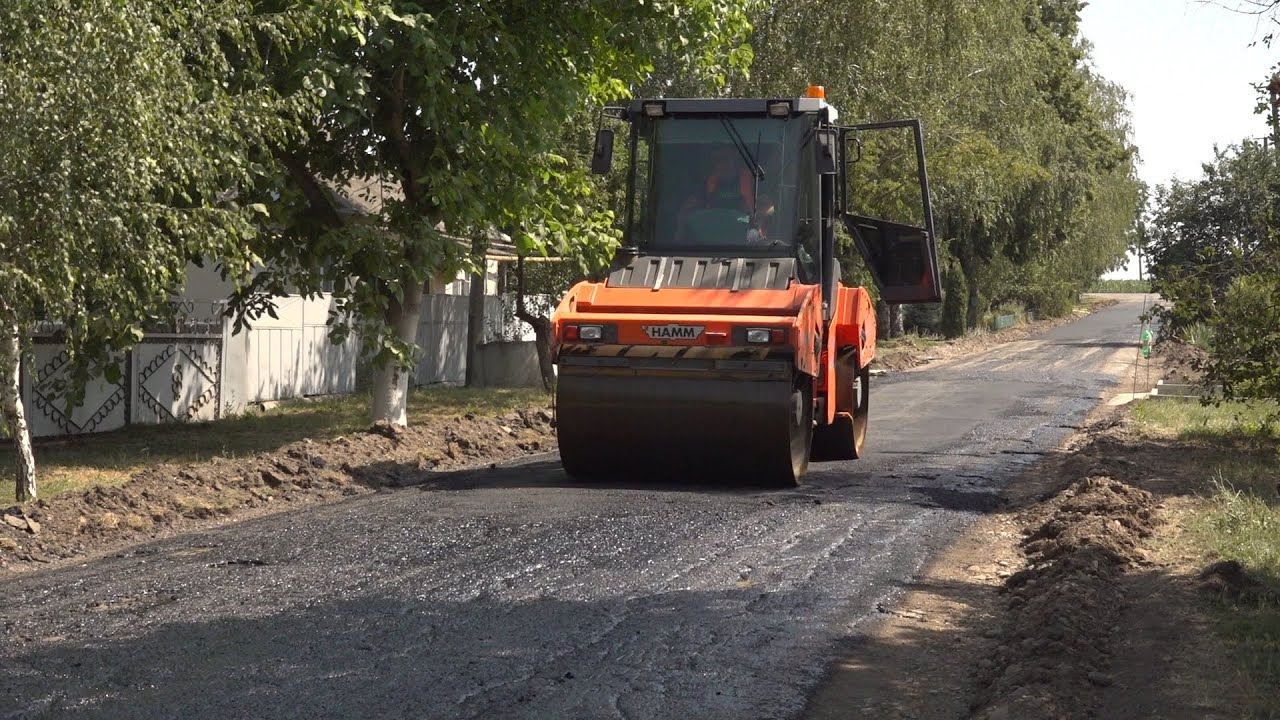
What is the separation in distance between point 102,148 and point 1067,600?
292 inches

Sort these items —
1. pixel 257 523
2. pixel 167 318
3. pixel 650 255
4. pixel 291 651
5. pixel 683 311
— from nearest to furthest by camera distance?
pixel 291 651, pixel 257 523, pixel 683 311, pixel 650 255, pixel 167 318

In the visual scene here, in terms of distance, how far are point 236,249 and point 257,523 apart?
3.31m

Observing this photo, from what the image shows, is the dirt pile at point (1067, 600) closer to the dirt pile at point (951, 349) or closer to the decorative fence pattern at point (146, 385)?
the decorative fence pattern at point (146, 385)

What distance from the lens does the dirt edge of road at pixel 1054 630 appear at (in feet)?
22.1

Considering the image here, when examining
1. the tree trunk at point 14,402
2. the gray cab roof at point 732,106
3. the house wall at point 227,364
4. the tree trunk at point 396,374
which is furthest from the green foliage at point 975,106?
the tree trunk at point 14,402

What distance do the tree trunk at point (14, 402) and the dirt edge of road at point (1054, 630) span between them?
703 centimetres

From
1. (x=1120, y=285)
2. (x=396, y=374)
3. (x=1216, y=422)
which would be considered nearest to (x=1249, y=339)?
(x=1216, y=422)

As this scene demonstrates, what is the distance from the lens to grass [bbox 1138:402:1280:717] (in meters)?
7.25

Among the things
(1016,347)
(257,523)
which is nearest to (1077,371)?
(1016,347)

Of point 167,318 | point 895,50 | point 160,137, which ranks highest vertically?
point 895,50

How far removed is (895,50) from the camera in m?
32.2

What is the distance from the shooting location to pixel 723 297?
13.2m

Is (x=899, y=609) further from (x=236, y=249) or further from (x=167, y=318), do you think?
(x=167, y=318)

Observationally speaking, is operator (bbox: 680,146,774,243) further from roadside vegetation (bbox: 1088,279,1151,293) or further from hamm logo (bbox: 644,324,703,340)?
roadside vegetation (bbox: 1088,279,1151,293)
